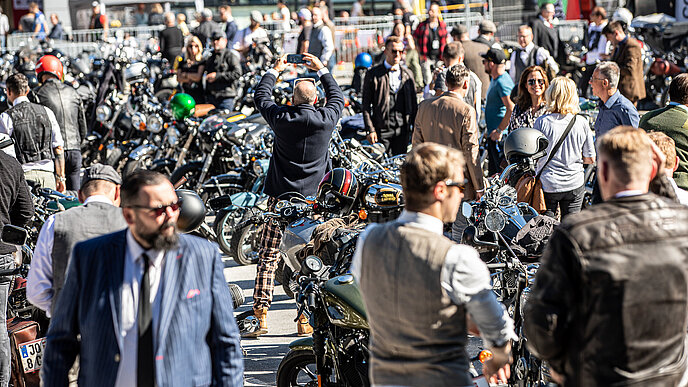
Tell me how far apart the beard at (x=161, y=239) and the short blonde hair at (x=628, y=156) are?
158cm

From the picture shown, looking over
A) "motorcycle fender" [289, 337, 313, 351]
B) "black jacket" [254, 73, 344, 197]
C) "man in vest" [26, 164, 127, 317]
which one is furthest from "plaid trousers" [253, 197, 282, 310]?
"man in vest" [26, 164, 127, 317]

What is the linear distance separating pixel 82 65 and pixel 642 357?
1638 cm

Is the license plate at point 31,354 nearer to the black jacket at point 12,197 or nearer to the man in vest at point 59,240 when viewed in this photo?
the black jacket at point 12,197

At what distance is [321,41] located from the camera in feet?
51.3

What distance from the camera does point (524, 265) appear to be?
5.10 metres

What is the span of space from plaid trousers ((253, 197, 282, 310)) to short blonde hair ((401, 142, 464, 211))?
379 cm

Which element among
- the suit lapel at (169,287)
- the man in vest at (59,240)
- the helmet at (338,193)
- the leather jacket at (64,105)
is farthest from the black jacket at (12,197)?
the leather jacket at (64,105)

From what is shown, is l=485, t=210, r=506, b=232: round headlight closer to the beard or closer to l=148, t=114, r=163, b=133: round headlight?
the beard

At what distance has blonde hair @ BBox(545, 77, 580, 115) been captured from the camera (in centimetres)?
702

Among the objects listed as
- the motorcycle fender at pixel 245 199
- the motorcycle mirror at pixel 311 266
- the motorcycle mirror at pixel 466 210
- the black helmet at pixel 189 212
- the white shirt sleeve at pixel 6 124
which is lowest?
the motorcycle fender at pixel 245 199

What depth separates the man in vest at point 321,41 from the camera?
15602 millimetres

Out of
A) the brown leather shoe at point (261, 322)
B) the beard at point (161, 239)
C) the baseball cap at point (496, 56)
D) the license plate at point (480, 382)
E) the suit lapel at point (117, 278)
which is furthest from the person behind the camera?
the baseball cap at point (496, 56)

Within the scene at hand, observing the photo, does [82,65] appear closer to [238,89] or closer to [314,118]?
[238,89]

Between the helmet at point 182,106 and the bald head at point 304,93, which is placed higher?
the bald head at point 304,93
